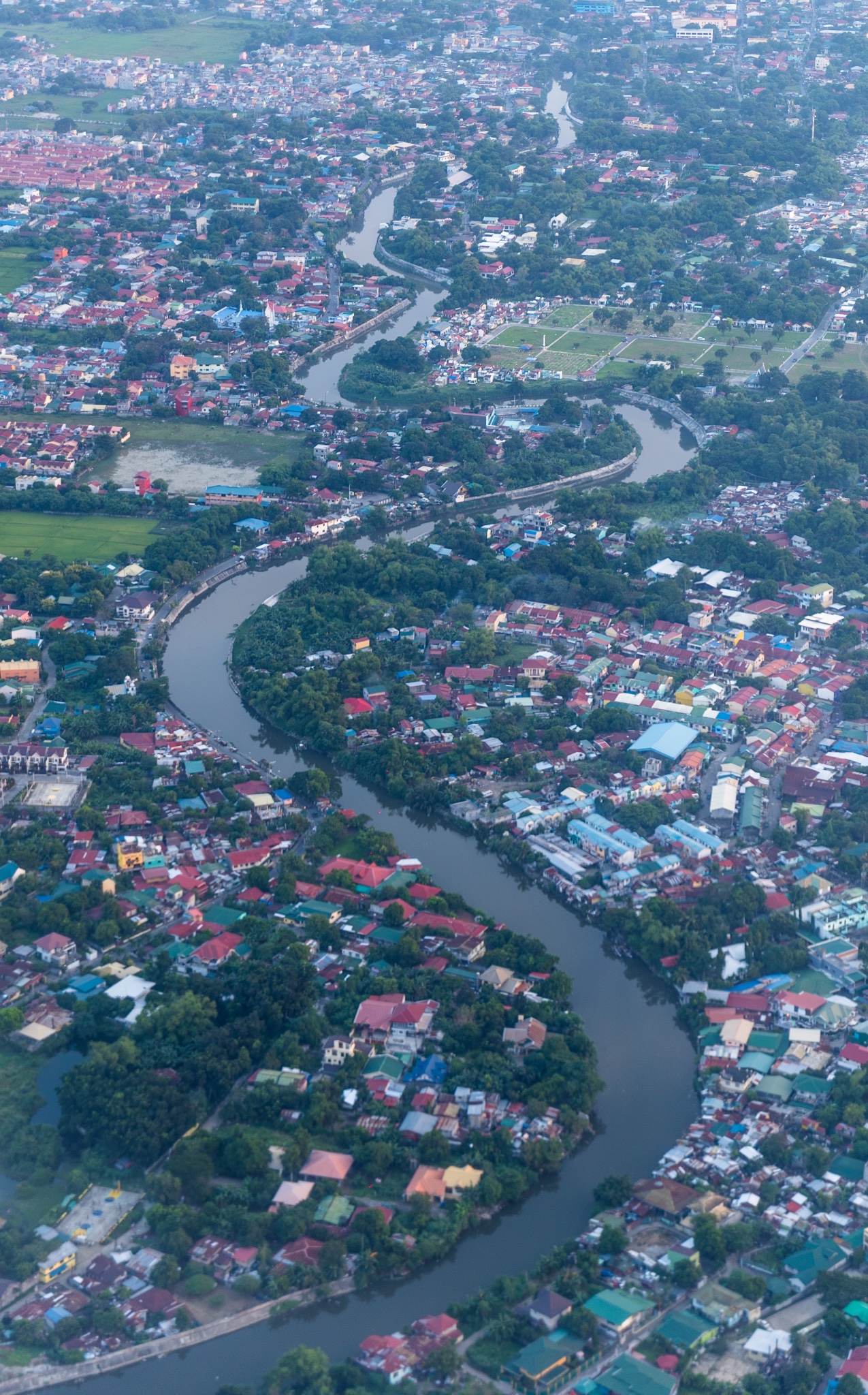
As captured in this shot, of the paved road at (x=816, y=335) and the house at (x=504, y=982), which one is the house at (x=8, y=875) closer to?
the house at (x=504, y=982)

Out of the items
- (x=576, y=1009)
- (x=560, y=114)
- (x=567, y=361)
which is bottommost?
(x=576, y=1009)

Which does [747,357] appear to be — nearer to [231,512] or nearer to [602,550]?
[602,550]

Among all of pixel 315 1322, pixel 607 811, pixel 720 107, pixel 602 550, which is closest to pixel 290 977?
pixel 315 1322

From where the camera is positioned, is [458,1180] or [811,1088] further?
[811,1088]

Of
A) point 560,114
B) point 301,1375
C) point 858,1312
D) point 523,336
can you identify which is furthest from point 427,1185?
point 560,114

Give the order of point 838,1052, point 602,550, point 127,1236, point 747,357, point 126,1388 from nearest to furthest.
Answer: point 126,1388 < point 127,1236 < point 838,1052 < point 602,550 < point 747,357

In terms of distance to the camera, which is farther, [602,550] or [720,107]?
[720,107]

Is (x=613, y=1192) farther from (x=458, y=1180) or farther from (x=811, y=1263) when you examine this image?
(x=811, y=1263)
